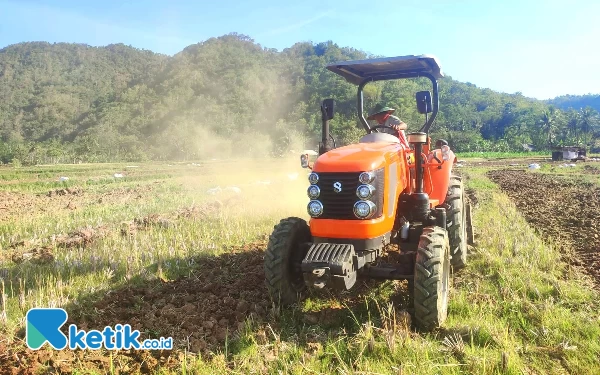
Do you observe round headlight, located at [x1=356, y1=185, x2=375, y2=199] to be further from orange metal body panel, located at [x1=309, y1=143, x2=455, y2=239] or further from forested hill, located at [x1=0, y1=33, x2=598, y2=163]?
forested hill, located at [x1=0, y1=33, x2=598, y2=163]

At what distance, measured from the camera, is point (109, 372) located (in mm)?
2912

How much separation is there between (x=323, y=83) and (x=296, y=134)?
47.8 ft

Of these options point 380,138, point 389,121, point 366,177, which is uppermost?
point 389,121

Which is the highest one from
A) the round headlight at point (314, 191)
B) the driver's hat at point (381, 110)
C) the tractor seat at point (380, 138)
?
the driver's hat at point (381, 110)

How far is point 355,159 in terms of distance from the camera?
3568 millimetres

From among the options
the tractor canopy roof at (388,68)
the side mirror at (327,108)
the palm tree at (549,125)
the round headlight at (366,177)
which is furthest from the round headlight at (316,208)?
the palm tree at (549,125)

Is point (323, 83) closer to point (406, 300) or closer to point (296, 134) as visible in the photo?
point (296, 134)

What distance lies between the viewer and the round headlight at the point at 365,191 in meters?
3.46

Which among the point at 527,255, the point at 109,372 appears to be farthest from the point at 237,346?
the point at 527,255

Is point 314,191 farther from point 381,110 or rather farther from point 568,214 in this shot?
point 568,214

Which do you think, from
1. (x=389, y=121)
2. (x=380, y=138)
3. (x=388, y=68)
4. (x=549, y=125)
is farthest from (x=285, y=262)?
(x=549, y=125)

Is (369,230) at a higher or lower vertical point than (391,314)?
higher

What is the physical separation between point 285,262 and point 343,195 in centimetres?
79

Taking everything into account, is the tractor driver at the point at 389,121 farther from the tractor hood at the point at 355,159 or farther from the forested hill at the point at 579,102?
the forested hill at the point at 579,102
